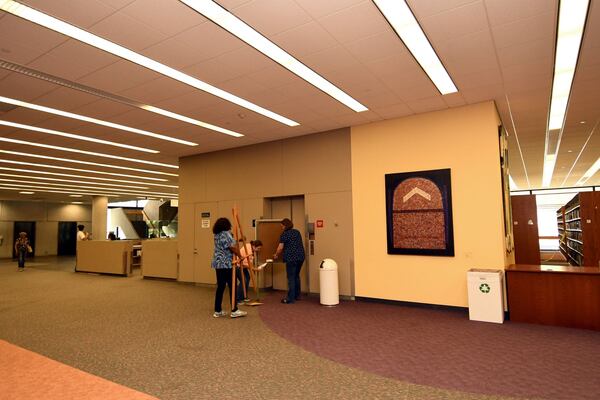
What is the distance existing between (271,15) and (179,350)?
3569mm

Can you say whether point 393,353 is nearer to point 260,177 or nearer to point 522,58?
point 522,58

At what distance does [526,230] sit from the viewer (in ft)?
32.0

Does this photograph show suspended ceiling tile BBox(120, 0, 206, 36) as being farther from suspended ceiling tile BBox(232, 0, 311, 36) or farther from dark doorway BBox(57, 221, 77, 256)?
dark doorway BBox(57, 221, 77, 256)

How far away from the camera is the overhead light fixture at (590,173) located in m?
11.8

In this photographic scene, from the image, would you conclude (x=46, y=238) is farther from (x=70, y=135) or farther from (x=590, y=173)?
(x=590, y=173)

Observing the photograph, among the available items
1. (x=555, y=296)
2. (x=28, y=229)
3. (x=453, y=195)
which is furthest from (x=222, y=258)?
(x=28, y=229)

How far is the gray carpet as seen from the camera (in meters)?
3.08

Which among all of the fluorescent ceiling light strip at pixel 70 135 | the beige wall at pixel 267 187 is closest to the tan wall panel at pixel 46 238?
the beige wall at pixel 267 187

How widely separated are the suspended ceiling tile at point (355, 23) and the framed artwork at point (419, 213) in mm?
3023

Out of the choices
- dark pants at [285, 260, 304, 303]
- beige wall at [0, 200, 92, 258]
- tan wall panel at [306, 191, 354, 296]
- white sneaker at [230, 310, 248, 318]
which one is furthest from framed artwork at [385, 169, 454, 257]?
beige wall at [0, 200, 92, 258]

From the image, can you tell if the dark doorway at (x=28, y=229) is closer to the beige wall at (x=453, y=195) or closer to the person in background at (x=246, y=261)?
the person in background at (x=246, y=261)

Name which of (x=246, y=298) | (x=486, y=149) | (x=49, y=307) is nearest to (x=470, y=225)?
(x=486, y=149)

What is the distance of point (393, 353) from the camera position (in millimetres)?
3953

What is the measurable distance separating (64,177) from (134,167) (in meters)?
3.64
